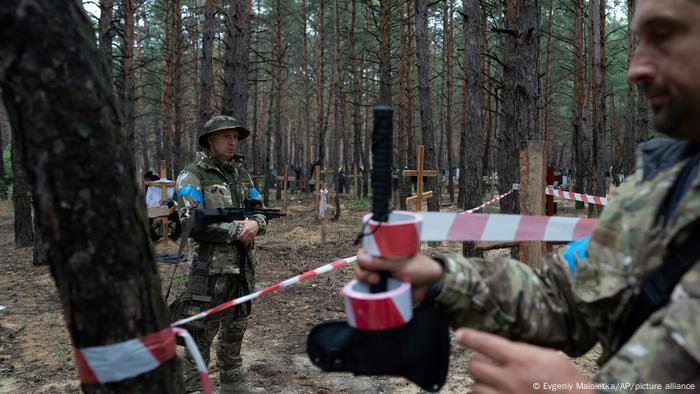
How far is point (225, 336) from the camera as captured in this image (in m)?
4.14

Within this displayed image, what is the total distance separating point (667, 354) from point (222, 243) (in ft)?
11.9

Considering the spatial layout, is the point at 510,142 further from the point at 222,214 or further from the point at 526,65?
the point at 222,214

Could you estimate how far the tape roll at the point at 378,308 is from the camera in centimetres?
113

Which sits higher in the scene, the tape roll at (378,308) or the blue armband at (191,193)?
the blue armband at (191,193)

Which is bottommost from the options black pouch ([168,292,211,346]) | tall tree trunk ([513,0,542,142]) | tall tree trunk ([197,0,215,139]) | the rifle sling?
black pouch ([168,292,211,346])

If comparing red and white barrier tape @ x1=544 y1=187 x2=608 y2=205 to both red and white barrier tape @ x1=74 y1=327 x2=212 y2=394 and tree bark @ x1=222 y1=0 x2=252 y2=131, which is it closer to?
red and white barrier tape @ x1=74 y1=327 x2=212 y2=394

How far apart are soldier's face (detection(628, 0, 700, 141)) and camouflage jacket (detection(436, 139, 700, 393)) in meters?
0.15

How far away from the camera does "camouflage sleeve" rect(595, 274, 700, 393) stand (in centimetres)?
83

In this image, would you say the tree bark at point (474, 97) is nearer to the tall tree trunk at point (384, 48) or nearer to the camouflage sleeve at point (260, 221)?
the camouflage sleeve at point (260, 221)

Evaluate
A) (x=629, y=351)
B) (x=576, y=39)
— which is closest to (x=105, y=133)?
(x=629, y=351)

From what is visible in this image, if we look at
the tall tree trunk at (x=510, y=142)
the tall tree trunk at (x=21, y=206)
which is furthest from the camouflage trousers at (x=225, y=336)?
the tall tree trunk at (x=21, y=206)

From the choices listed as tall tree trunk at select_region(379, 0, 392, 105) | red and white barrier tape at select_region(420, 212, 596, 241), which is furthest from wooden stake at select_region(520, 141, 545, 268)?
tall tree trunk at select_region(379, 0, 392, 105)

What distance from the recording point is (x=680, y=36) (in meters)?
1.07

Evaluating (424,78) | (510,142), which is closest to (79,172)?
(510,142)
